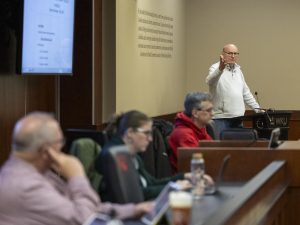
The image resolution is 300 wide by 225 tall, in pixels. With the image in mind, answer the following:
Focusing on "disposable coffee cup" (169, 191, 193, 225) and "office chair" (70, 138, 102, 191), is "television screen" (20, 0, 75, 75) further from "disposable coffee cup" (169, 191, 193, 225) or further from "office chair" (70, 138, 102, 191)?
"disposable coffee cup" (169, 191, 193, 225)

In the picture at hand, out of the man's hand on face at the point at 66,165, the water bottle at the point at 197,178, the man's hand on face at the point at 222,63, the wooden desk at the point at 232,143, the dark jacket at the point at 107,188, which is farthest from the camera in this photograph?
the man's hand on face at the point at 222,63

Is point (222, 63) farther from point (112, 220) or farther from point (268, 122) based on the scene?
point (112, 220)

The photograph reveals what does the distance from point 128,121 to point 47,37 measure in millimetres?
1757

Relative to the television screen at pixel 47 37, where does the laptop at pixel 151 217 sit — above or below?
below

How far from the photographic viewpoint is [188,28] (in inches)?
406

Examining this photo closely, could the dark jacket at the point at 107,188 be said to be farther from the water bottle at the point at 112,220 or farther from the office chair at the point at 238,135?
the office chair at the point at 238,135

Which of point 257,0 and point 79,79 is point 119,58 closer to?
point 79,79

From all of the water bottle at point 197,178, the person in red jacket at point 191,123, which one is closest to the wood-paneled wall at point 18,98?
the person in red jacket at point 191,123

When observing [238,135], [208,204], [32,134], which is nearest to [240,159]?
[238,135]

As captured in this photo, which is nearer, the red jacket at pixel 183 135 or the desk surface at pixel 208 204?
the desk surface at pixel 208 204

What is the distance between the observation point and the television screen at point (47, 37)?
4742 millimetres

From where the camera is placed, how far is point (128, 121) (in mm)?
3484

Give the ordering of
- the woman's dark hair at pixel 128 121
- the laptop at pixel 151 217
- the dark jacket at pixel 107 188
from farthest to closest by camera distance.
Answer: the woman's dark hair at pixel 128 121
the dark jacket at pixel 107 188
the laptop at pixel 151 217

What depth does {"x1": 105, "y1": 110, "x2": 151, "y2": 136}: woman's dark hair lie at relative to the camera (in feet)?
11.4
